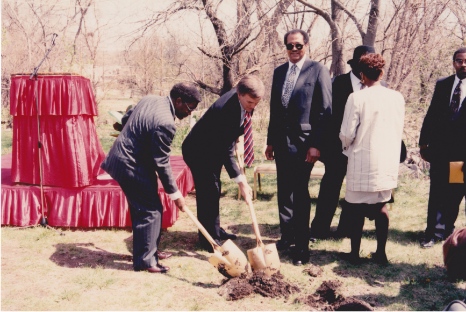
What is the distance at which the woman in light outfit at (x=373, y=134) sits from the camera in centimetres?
309

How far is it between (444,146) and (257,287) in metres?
2.53

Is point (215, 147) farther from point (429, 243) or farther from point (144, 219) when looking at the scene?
point (429, 243)

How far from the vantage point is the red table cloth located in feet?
13.9

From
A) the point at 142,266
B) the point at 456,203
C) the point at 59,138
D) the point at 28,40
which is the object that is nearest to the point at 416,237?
the point at 456,203

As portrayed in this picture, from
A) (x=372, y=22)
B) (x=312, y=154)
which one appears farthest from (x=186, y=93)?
(x=372, y=22)

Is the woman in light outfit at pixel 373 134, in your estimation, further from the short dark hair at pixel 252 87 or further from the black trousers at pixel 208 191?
the black trousers at pixel 208 191

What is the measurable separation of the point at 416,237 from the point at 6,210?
499 cm

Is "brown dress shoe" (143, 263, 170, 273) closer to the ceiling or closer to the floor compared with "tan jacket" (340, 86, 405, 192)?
closer to the floor

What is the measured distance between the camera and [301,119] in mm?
3488

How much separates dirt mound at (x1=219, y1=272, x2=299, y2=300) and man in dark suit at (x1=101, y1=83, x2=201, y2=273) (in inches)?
28.9

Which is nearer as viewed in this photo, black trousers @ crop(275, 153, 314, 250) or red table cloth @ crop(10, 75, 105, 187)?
black trousers @ crop(275, 153, 314, 250)

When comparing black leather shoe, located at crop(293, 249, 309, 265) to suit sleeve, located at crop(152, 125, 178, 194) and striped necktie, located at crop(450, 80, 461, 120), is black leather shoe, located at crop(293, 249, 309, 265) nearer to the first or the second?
suit sleeve, located at crop(152, 125, 178, 194)

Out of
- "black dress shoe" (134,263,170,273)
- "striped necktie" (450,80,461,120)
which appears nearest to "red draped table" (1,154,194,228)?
"black dress shoe" (134,263,170,273)

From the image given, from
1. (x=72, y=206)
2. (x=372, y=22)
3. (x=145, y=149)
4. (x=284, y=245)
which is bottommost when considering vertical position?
(x=284, y=245)
